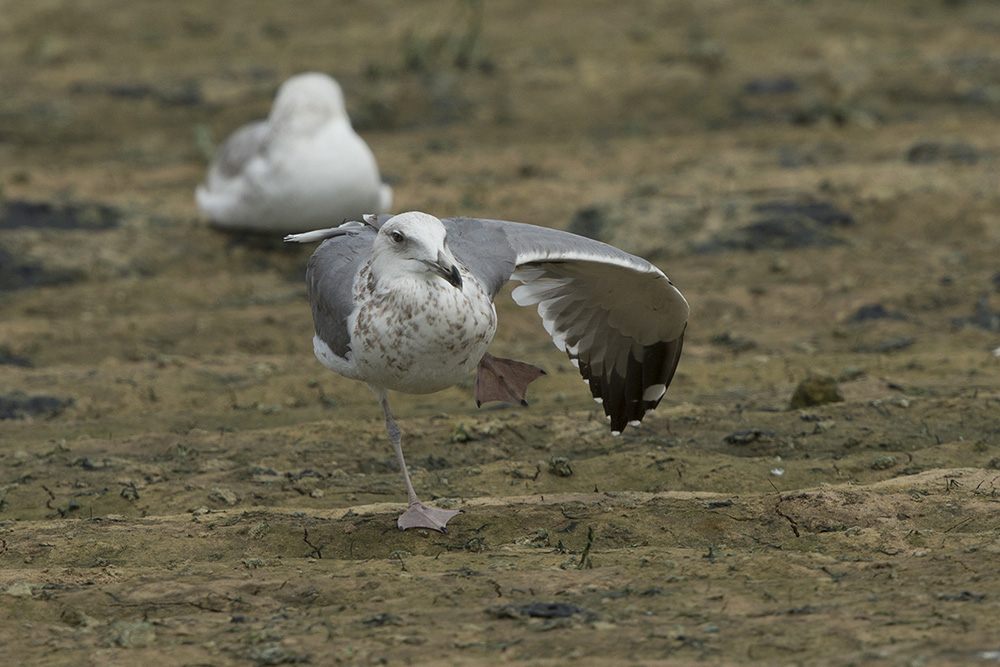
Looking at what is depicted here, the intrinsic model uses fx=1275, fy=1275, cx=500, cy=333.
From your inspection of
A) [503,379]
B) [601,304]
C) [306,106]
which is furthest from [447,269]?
[306,106]

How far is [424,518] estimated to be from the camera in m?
5.38

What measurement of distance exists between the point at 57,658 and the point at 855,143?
34.8 feet

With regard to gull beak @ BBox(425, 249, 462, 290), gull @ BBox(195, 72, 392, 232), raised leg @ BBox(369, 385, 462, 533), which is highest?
gull beak @ BBox(425, 249, 462, 290)

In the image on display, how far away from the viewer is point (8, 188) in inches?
472

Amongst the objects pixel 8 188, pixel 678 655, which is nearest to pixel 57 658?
pixel 678 655

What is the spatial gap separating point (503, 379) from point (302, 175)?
4785 millimetres

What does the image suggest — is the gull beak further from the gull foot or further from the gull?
the gull

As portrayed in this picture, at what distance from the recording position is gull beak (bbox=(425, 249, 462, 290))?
5004 mm

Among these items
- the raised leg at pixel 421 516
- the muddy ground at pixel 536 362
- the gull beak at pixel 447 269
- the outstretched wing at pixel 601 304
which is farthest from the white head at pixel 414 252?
the muddy ground at pixel 536 362

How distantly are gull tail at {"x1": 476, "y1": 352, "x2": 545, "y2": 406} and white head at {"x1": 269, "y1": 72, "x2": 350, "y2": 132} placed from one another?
16.5 ft

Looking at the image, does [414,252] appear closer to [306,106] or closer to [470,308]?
[470,308]

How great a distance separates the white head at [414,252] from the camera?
5.07m

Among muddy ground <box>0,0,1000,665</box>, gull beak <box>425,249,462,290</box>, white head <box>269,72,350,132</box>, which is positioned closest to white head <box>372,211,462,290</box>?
gull beak <box>425,249,462,290</box>

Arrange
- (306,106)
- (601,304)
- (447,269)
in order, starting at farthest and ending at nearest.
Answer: (306,106) < (601,304) < (447,269)
